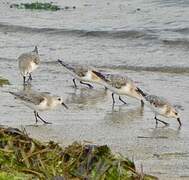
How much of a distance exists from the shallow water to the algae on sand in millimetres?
869

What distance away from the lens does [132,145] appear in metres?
7.16

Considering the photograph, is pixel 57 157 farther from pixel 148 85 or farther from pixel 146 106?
pixel 148 85

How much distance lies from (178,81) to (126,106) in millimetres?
1743

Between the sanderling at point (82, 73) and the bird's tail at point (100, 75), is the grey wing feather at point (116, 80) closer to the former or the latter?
the bird's tail at point (100, 75)

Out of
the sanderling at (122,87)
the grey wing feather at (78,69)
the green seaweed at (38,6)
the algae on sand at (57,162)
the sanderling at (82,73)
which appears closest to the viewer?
the algae on sand at (57,162)

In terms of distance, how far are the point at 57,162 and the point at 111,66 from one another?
308 inches

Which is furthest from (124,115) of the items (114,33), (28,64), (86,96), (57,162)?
(114,33)

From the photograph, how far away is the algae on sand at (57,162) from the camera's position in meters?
4.77

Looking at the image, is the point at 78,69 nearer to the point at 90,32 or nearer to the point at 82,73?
the point at 82,73

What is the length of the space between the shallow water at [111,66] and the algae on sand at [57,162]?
869 mm

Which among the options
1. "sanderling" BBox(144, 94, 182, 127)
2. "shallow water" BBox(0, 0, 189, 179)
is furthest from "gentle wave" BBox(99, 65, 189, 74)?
"sanderling" BBox(144, 94, 182, 127)

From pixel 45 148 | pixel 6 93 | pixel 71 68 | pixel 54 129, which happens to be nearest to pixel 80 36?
pixel 71 68

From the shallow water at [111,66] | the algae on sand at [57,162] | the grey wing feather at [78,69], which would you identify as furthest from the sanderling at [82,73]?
the algae on sand at [57,162]

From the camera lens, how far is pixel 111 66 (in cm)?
1280
